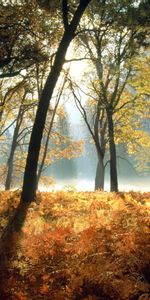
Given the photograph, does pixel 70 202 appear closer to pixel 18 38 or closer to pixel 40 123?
pixel 40 123

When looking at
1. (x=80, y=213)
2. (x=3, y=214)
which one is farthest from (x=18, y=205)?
(x=80, y=213)

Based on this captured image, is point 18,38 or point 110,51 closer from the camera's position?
point 18,38

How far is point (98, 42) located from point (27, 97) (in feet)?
29.9

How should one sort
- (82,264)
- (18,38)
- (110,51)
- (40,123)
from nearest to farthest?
(82,264) < (40,123) < (18,38) < (110,51)

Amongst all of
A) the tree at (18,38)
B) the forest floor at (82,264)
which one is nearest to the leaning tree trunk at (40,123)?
the tree at (18,38)

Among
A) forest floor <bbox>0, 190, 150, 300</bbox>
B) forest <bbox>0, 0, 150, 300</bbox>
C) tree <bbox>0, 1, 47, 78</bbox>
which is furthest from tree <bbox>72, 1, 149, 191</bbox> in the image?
forest floor <bbox>0, 190, 150, 300</bbox>

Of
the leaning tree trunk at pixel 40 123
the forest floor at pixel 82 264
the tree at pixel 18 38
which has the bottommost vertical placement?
the forest floor at pixel 82 264

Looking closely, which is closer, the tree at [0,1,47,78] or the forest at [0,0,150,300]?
the forest at [0,0,150,300]

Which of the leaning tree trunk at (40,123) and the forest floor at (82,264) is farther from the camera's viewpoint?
the leaning tree trunk at (40,123)

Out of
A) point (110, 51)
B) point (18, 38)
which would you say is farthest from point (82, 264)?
point (110, 51)

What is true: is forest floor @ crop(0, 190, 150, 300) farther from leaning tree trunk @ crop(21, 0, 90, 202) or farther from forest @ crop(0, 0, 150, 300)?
leaning tree trunk @ crop(21, 0, 90, 202)

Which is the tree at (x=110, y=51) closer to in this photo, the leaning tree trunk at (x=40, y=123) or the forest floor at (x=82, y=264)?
the leaning tree trunk at (x=40, y=123)

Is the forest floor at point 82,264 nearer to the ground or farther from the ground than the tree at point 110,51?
nearer to the ground

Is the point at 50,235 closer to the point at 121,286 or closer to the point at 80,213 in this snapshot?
the point at 121,286
